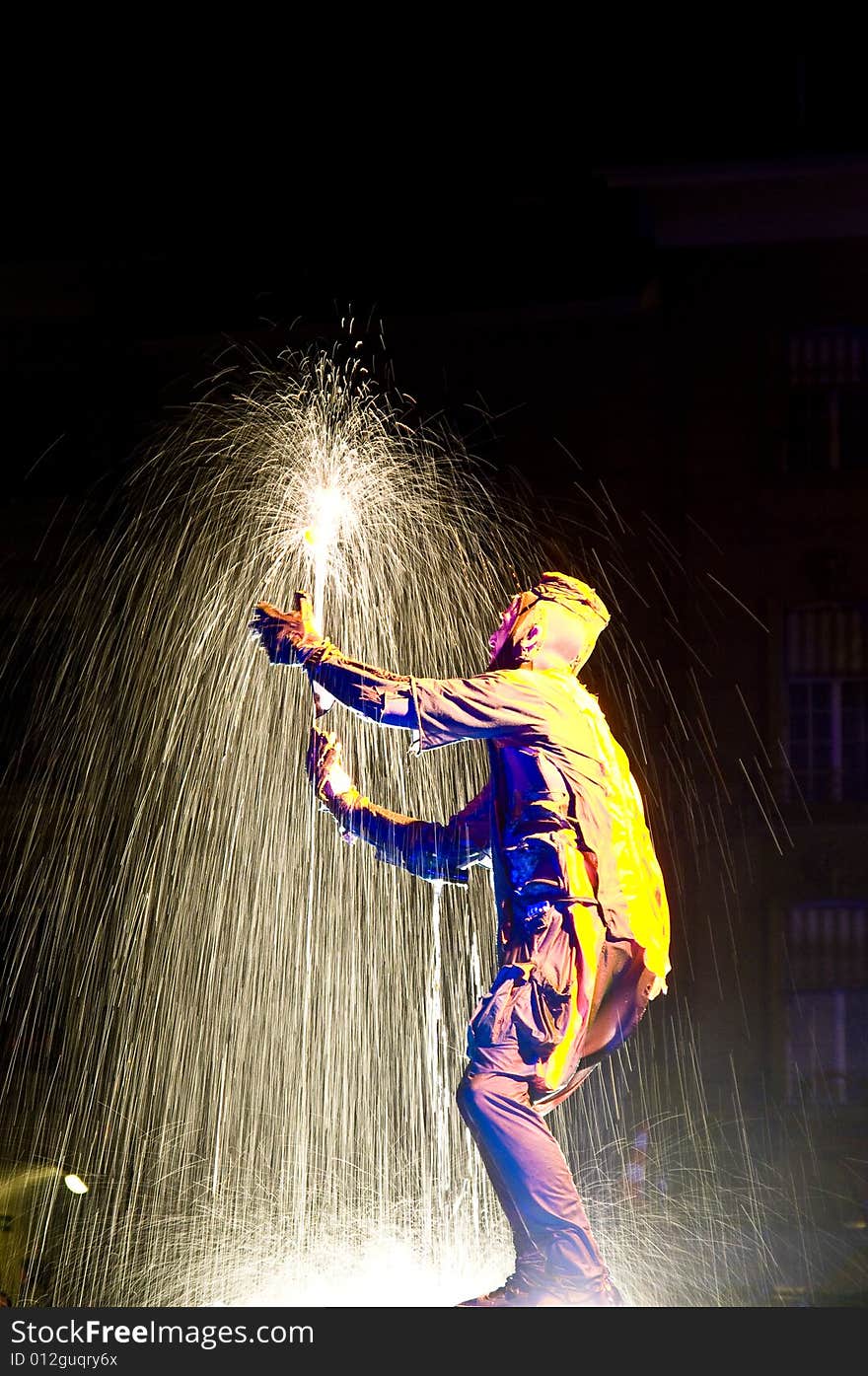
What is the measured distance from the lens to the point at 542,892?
483cm

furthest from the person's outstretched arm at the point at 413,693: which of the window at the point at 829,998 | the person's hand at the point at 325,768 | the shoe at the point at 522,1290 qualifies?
the window at the point at 829,998

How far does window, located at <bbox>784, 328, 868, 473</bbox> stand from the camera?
15305 mm

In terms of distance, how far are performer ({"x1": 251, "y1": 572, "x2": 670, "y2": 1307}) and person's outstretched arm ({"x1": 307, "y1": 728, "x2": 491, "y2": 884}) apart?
19 centimetres

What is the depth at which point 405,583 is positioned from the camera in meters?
13.6

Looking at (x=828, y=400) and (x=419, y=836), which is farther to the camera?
(x=828, y=400)

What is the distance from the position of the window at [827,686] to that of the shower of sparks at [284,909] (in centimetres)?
103

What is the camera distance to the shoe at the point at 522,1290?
14.8ft

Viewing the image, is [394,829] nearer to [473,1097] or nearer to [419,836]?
[419,836]

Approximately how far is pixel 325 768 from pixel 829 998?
10.1 meters

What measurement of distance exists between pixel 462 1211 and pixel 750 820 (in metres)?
6.52

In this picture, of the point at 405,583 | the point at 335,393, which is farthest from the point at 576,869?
the point at 405,583

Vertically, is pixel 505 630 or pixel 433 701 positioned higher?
pixel 505 630

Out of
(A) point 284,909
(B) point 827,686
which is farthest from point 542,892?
(B) point 827,686

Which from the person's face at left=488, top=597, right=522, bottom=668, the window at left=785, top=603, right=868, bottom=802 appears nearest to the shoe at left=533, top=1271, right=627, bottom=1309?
the person's face at left=488, top=597, right=522, bottom=668
